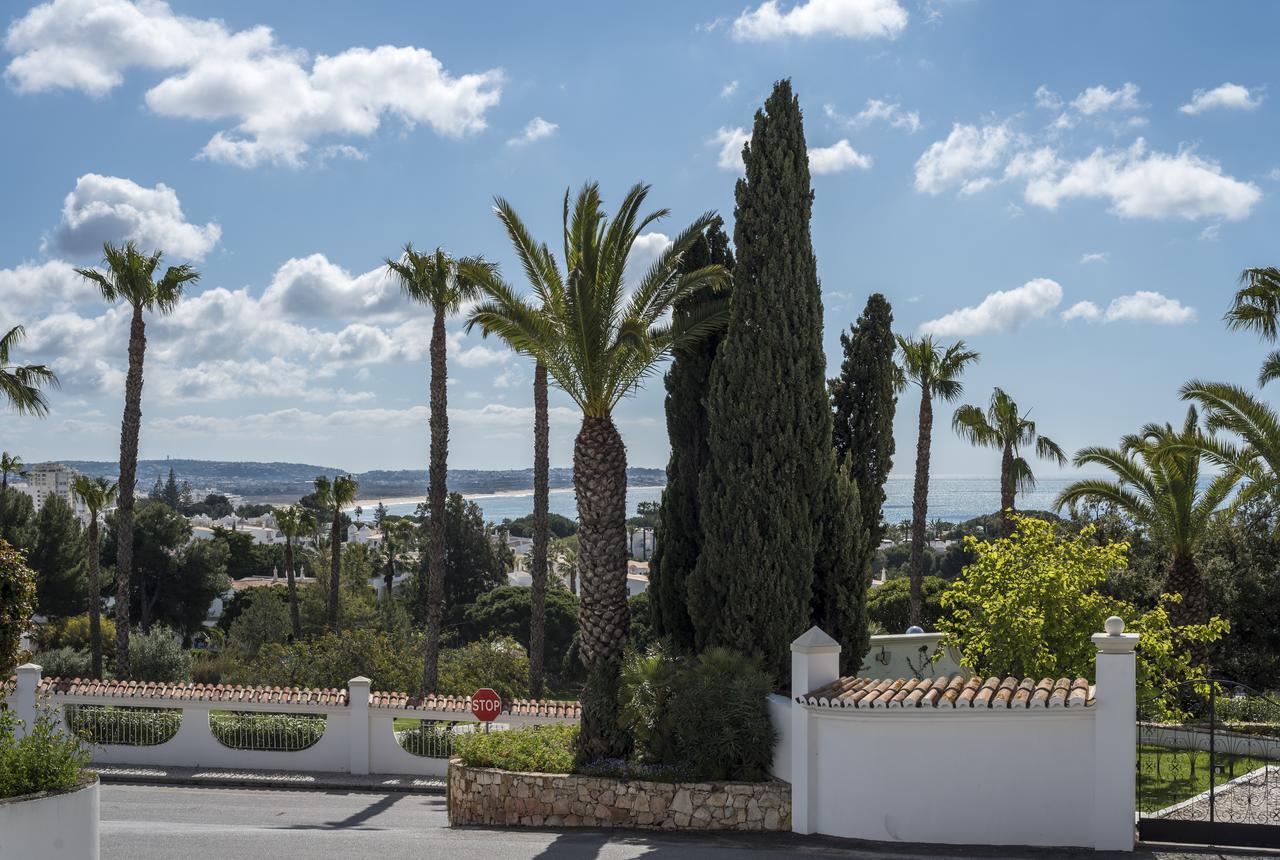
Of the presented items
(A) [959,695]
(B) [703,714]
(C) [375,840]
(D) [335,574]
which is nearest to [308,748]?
(C) [375,840]

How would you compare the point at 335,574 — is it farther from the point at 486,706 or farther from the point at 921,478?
the point at 486,706

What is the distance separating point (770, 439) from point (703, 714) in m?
4.52

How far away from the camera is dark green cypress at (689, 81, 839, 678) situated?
61.4 feet

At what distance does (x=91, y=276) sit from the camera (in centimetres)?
3186

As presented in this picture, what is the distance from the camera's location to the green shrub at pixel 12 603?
1161 centimetres

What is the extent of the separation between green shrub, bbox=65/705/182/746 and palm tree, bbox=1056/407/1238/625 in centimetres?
2153

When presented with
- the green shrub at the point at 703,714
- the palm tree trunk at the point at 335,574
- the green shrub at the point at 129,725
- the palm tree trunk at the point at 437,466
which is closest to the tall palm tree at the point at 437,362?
the palm tree trunk at the point at 437,466

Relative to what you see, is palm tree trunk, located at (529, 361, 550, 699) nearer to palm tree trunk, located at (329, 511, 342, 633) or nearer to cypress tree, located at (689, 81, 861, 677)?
cypress tree, located at (689, 81, 861, 677)

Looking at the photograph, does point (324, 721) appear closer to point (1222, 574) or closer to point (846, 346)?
point (846, 346)

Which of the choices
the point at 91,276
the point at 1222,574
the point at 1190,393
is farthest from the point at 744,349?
the point at 91,276

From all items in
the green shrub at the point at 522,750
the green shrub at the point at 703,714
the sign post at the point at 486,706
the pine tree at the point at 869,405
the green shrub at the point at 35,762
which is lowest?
the green shrub at the point at 522,750

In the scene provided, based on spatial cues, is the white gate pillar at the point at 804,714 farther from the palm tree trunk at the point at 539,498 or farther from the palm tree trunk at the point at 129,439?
the palm tree trunk at the point at 129,439

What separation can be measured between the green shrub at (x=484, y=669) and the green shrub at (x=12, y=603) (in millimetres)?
21619

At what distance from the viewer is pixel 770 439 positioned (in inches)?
744
